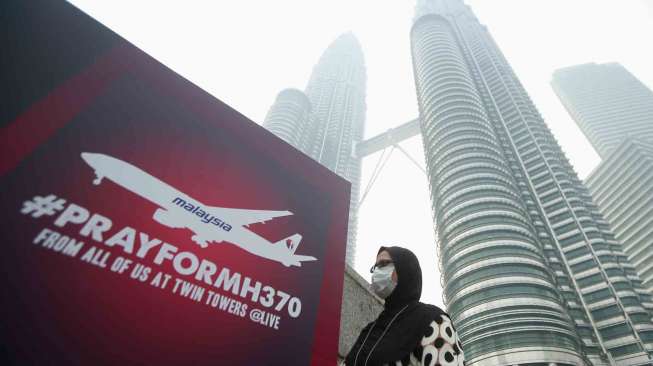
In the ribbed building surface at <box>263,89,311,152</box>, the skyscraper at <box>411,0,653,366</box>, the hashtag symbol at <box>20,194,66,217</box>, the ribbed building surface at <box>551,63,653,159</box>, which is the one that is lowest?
the hashtag symbol at <box>20,194,66,217</box>

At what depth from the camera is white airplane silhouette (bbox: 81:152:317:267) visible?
3.38m

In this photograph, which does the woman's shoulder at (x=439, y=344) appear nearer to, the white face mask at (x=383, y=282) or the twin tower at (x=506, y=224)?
the white face mask at (x=383, y=282)

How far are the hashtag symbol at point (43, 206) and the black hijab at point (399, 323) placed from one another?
281 cm

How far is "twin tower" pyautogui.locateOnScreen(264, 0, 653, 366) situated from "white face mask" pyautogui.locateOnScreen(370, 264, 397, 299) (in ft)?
167

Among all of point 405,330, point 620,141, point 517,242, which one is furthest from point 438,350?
point 620,141

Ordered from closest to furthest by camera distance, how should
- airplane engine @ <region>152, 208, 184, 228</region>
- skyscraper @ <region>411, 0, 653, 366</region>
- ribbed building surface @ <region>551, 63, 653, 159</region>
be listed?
airplane engine @ <region>152, 208, 184, 228</region>, skyscraper @ <region>411, 0, 653, 366</region>, ribbed building surface @ <region>551, 63, 653, 159</region>

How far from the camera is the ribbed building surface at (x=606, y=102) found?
127m

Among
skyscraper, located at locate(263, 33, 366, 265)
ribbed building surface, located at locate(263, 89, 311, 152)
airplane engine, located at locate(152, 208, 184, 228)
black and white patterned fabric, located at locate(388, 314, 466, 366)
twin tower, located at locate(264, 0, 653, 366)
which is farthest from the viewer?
skyscraper, located at locate(263, 33, 366, 265)

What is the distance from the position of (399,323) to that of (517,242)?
5987 centimetres

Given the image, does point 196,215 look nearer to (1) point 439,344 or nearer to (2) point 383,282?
(2) point 383,282

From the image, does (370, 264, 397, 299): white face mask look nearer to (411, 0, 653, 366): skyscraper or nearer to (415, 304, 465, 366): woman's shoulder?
(415, 304, 465, 366): woman's shoulder

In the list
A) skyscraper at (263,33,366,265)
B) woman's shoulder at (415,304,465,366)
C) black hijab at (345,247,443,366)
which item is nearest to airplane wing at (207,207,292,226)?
black hijab at (345,247,443,366)

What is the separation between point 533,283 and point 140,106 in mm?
58141

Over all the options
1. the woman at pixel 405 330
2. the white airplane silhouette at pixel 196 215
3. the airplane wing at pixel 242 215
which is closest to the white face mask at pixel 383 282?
the woman at pixel 405 330
